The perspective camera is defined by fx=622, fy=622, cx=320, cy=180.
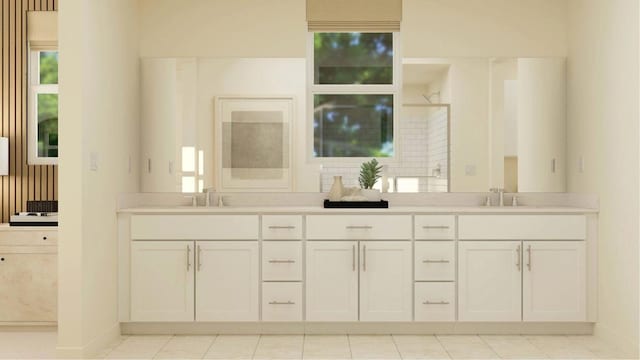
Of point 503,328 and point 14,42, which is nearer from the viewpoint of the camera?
point 503,328

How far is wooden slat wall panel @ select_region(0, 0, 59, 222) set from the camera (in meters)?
4.77

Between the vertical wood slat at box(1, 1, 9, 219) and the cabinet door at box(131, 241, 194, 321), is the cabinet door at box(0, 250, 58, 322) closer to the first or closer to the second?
the cabinet door at box(131, 241, 194, 321)

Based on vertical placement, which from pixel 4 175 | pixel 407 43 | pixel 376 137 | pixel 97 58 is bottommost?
pixel 4 175

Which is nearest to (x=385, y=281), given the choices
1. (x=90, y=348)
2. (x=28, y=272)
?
(x=90, y=348)

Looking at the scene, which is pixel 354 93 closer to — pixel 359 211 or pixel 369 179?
pixel 369 179

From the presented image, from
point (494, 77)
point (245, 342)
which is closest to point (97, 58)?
point (245, 342)

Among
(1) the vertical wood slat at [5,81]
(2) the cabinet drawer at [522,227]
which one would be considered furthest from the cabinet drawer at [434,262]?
(1) the vertical wood slat at [5,81]

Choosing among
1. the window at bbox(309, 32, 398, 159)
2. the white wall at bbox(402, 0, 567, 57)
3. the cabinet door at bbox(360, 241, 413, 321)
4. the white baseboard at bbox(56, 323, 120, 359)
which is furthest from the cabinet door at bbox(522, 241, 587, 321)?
the white baseboard at bbox(56, 323, 120, 359)

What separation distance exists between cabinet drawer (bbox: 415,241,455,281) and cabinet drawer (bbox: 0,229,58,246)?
242 cm

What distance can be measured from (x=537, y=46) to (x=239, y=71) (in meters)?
2.20

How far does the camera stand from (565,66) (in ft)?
14.9

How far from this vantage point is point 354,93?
4637 mm

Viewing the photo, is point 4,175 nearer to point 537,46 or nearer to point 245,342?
point 245,342

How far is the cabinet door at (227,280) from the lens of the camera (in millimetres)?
4082
